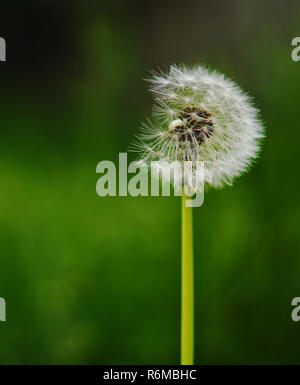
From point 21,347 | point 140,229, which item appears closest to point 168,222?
point 140,229

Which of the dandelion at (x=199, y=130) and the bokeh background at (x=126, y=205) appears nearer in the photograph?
the dandelion at (x=199, y=130)

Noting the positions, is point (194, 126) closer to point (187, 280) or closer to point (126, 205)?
point (187, 280)

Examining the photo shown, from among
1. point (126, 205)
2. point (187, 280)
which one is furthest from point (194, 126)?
point (126, 205)

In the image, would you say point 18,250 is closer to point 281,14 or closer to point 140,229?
point 140,229

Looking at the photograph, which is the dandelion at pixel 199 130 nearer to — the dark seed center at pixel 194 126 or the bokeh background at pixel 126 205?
the dark seed center at pixel 194 126

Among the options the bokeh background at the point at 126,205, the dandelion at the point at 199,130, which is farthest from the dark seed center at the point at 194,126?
the bokeh background at the point at 126,205

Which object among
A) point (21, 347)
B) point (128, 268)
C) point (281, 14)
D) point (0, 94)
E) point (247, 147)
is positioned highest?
point (281, 14)

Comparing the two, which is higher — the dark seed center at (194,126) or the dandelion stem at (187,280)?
the dark seed center at (194,126)

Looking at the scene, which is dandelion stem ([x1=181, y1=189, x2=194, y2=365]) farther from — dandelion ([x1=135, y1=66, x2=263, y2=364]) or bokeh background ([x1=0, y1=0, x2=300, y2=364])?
bokeh background ([x1=0, y1=0, x2=300, y2=364])
